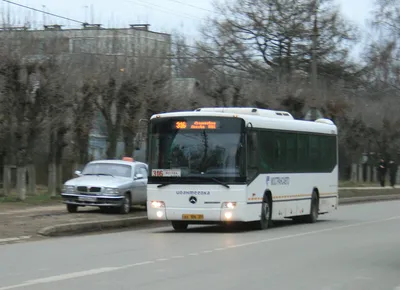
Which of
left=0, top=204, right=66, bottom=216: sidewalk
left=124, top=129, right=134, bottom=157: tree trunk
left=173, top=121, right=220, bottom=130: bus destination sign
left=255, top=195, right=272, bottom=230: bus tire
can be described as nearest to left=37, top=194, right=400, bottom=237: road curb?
left=173, top=121, right=220, bottom=130: bus destination sign

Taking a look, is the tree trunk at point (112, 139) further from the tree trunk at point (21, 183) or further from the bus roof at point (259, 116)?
the bus roof at point (259, 116)

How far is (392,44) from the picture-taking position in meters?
53.9

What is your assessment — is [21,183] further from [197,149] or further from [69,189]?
[197,149]

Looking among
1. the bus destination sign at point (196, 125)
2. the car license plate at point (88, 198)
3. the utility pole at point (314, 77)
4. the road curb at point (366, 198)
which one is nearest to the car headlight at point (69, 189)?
the car license plate at point (88, 198)

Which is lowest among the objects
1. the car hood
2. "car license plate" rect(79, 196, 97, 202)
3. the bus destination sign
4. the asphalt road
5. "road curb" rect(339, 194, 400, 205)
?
"road curb" rect(339, 194, 400, 205)

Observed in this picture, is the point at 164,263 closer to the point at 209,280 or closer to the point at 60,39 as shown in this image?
the point at 209,280

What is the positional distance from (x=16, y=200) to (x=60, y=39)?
642 cm

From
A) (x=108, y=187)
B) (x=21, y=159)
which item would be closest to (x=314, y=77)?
(x=21, y=159)

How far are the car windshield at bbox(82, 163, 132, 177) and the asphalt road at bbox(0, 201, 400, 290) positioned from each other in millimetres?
6099

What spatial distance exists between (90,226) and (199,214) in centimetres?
319

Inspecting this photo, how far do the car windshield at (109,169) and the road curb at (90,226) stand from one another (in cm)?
284

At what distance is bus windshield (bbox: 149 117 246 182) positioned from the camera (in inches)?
742

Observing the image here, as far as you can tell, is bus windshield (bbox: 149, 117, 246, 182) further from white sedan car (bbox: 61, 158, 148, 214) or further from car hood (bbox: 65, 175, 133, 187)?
car hood (bbox: 65, 175, 133, 187)

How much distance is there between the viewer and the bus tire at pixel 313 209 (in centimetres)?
2383
